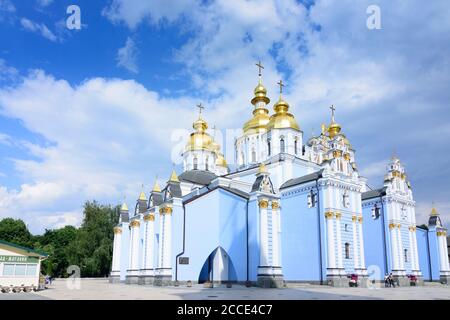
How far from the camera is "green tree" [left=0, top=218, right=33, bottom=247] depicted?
182ft

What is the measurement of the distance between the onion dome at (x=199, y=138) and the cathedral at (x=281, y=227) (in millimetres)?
5508

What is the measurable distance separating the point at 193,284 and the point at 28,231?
42.3 metres

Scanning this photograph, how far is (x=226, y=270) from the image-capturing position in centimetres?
2883

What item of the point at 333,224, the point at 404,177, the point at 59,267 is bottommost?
the point at 59,267

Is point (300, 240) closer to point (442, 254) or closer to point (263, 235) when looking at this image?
point (263, 235)

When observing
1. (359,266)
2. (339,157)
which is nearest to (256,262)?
(359,266)

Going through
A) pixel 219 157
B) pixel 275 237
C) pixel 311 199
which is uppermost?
pixel 219 157

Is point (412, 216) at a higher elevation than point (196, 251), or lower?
higher

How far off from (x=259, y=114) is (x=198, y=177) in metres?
8.43

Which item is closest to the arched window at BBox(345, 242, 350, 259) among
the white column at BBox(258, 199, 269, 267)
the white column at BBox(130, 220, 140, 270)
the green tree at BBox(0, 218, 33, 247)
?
the white column at BBox(258, 199, 269, 267)

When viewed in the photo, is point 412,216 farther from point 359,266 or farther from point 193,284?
point 193,284

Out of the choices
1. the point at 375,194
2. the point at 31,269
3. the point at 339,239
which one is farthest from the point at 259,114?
the point at 31,269

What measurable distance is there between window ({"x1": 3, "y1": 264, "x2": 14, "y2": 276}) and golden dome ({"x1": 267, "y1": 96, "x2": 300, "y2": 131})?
22205 mm

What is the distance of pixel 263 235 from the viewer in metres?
26.0
